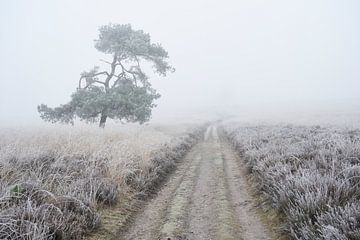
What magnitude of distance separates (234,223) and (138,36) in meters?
19.2

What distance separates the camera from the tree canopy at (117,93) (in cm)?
2153

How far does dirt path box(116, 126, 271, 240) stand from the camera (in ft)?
18.1

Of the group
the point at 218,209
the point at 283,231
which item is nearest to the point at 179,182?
the point at 218,209

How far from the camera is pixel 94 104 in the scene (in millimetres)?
21125

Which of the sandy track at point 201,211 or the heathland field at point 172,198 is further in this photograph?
the sandy track at point 201,211

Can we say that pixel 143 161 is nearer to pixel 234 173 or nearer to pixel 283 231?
pixel 234 173

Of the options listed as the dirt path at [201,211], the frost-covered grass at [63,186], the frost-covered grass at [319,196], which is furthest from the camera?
the dirt path at [201,211]

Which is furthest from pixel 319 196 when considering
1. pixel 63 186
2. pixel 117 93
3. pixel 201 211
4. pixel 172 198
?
pixel 117 93

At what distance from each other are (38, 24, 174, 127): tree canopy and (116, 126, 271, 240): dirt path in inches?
476

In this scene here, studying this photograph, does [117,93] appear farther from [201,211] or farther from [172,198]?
[201,211]

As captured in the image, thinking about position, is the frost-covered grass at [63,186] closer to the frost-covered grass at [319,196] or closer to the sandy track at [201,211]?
the sandy track at [201,211]

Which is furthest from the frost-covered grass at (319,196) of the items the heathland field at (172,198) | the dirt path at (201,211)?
the dirt path at (201,211)

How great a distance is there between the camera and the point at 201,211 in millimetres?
6652

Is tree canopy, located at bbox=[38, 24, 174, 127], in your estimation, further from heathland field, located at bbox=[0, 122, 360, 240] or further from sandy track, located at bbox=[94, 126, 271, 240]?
sandy track, located at bbox=[94, 126, 271, 240]
